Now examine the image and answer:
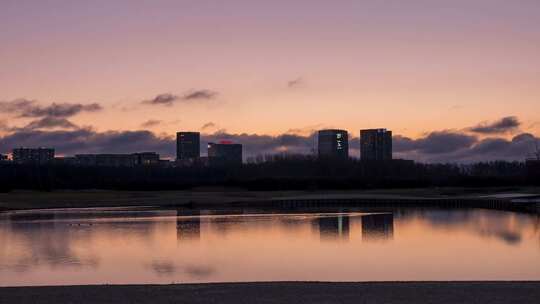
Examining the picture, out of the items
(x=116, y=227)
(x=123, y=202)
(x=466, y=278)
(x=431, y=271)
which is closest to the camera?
(x=466, y=278)

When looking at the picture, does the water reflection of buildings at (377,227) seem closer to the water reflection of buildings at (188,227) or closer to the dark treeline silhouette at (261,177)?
the water reflection of buildings at (188,227)

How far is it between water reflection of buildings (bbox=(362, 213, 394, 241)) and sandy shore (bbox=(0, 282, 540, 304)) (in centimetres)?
2070

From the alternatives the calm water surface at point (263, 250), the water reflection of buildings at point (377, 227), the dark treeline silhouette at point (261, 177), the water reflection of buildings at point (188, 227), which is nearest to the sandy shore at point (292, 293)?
the calm water surface at point (263, 250)

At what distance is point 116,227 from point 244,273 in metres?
22.2

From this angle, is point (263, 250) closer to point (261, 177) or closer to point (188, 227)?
point (188, 227)

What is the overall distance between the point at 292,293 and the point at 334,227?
29831mm

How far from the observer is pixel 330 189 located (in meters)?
117

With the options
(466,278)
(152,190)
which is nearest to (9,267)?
(466,278)

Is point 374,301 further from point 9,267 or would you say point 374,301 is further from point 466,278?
point 9,267

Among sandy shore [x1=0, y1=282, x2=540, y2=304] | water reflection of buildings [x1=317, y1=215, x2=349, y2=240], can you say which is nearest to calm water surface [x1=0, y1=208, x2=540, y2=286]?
water reflection of buildings [x1=317, y1=215, x2=349, y2=240]

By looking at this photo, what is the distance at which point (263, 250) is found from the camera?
32.0 metres

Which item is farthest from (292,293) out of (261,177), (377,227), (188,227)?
(261,177)

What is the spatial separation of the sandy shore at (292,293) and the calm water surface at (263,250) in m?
5.64

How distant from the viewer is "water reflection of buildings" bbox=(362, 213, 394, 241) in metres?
38.5
